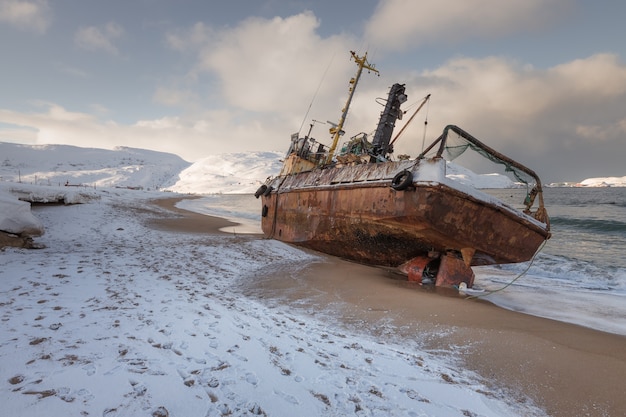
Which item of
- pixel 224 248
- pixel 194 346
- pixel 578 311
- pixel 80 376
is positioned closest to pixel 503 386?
pixel 194 346

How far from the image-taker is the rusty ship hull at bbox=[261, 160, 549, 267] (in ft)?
22.8

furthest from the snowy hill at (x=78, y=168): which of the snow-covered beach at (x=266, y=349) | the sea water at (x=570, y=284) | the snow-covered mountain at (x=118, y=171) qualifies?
the sea water at (x=570, y=284)

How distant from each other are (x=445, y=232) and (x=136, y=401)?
21.6ft

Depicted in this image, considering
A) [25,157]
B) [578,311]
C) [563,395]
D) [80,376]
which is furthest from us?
[25,157]

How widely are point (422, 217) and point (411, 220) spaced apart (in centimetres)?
33

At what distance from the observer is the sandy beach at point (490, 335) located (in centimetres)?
306

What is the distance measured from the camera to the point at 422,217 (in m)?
6.95

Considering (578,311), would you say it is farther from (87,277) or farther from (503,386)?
(87,277)

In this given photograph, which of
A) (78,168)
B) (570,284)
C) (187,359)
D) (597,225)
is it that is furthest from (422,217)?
(78,168)

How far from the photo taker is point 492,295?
7.25 meters

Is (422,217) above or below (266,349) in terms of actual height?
above

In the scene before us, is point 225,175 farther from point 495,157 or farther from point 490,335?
point 490,335

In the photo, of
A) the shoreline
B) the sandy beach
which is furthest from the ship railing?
the shoreline

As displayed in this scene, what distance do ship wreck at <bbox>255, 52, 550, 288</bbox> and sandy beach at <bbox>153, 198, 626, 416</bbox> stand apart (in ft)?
3.88
